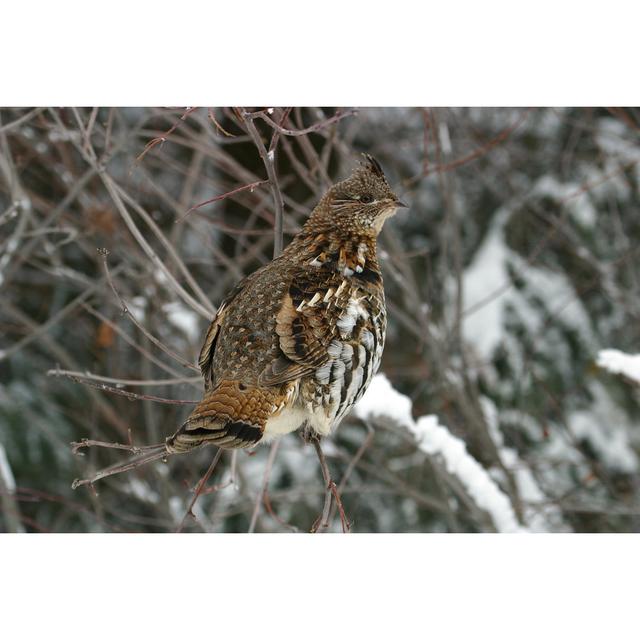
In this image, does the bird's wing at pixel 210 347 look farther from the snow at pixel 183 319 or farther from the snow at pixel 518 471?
the snow at pixel 518 471

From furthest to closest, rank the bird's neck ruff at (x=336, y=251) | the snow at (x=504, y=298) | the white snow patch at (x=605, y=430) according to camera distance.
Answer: the snow at (x=504, y=298) → the white snow patch at (x=605, y=430) → the bird's neck ruff at (x=336, y=251)

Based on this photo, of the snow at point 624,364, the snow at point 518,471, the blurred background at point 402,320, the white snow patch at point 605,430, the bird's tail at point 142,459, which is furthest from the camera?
the white snow patch at point 605,430

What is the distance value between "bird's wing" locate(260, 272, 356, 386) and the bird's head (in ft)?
0.53

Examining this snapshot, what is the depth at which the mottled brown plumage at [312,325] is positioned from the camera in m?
1.84

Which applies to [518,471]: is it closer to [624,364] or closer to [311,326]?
[624,364]

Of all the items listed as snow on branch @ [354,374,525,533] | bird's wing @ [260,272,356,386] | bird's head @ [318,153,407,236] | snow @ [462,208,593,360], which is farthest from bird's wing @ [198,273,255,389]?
snow @ [462,208,593,360]

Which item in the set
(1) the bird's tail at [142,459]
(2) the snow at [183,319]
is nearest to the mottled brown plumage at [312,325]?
(1) the bird's tail at [142,459]

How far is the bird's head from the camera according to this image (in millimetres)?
2016

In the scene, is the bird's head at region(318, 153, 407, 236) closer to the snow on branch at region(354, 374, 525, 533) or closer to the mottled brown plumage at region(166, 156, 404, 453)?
the mottled brown plumage at region(166, 156, 404, 453)

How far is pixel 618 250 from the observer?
4.21 m

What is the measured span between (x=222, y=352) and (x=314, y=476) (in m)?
2.74

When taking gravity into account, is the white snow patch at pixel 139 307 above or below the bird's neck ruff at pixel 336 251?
below

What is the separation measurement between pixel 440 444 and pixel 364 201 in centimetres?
106
